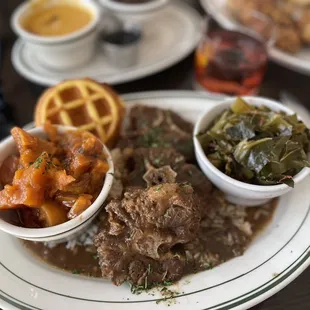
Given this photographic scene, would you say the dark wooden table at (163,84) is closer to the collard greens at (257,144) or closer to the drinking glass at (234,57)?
the drinking glass at (234,57)

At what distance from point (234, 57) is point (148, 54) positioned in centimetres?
69

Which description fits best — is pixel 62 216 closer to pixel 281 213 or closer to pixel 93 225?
pixel 93 225

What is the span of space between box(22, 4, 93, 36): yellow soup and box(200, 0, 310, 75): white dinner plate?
986mm

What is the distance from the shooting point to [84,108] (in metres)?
2.26

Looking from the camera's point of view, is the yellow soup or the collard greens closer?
the collard greens

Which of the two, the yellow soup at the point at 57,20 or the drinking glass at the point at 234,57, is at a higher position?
the drinking glass at the point at 234,57

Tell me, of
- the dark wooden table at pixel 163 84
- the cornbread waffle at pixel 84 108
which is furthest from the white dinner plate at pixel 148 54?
the cornbread waffle at pixel 84 108

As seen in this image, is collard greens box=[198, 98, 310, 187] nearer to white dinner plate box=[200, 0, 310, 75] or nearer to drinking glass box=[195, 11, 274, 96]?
drinking glass box=[195, 11, 274, 96]

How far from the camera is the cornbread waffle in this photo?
2172 mm

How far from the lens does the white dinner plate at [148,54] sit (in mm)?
2795

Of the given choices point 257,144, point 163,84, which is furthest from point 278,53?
point 257,144

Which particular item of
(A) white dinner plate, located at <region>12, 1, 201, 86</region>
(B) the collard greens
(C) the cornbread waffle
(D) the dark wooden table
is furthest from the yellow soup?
(B) the collard greens

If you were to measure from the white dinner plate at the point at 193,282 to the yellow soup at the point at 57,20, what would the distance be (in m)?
1.68

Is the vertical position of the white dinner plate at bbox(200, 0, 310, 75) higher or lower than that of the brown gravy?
higher
